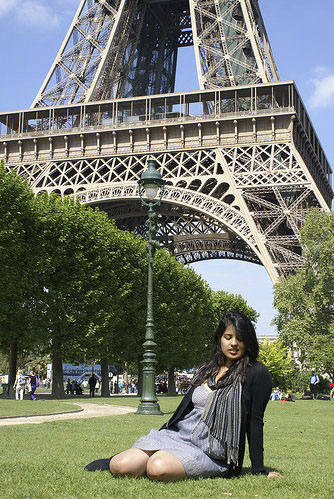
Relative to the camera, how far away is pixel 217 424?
639 cm

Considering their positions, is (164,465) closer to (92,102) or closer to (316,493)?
(316,493)

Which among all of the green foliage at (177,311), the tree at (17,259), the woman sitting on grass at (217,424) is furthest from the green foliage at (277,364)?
the woman sitting on grass at (217,424)

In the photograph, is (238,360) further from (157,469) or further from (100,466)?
(100,466)

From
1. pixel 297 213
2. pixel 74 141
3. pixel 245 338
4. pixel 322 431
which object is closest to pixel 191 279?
pixel 297 213

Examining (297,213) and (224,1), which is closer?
(297,213)

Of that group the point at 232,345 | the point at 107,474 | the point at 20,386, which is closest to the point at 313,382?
the point at 20,386

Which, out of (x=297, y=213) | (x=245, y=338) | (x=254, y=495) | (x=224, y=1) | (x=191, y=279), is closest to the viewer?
(x=254, y=495)

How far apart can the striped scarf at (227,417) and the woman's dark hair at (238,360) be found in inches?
3.5

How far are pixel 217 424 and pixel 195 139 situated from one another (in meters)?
40.1

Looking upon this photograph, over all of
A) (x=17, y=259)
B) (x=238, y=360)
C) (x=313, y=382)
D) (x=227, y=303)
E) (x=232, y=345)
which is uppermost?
(x=227, y=303)

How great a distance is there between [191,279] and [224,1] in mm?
21888

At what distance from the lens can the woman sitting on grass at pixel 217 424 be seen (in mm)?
6266

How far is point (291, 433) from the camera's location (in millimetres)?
14234

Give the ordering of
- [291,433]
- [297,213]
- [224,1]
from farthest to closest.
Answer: [224,1] → [297,213] → [291,433]
